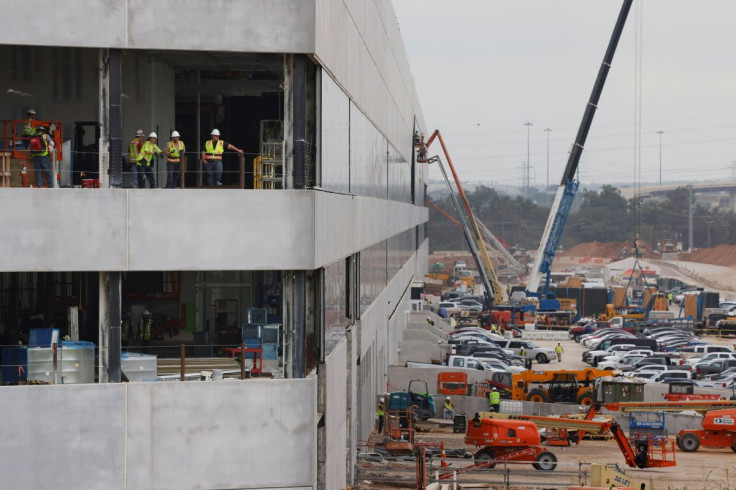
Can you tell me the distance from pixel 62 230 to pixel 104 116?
1.86 metres

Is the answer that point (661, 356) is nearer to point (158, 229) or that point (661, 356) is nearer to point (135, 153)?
point (135, 153)

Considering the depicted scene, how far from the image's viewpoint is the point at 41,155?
1855 cm

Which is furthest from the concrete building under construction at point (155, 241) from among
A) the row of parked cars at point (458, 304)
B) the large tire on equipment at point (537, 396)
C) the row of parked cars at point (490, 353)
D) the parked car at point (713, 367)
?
the row of parked cars at point (458, 304)

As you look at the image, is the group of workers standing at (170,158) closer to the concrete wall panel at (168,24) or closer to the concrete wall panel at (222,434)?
the concrete wall panel at (168,24)

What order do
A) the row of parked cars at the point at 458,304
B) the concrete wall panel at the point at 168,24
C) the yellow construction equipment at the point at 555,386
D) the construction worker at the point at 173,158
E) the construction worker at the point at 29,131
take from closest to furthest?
the concrete wall panel at the point at 168,24 < the construction worker at the point at 29,131 < the construction worker at the point at 173,158 < the yellow construction equipment at the point at 555,386 < the row of parked cars at the point at 458,304

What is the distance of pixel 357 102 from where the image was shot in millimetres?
29312

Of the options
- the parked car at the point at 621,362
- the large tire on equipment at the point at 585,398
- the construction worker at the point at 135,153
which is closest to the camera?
the construction worker at the point at 135,153

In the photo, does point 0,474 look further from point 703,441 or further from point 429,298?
point 429,298

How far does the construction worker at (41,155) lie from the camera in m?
18.5

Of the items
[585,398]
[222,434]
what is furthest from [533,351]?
[222,434]

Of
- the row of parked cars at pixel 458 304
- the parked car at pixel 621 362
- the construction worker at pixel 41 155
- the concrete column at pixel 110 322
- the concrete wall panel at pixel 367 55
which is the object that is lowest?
the parked car at pixel 621 362

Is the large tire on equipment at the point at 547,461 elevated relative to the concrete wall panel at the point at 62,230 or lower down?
lower down

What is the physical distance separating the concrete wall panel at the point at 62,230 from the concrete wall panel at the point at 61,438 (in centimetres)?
183

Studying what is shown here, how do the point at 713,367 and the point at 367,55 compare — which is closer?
the point at 367,55
